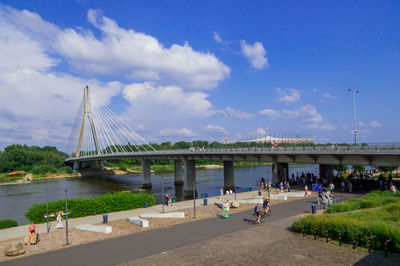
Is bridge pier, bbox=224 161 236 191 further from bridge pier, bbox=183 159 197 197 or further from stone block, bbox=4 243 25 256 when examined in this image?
stone block, bbox=4 243 25 256

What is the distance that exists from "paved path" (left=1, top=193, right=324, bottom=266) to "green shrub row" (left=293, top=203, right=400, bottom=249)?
156 inches

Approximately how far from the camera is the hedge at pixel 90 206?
23.0 meters

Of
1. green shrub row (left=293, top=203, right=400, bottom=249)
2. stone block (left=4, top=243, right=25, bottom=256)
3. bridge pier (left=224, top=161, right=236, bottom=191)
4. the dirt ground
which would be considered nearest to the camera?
the dirt ground

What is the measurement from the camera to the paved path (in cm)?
1312

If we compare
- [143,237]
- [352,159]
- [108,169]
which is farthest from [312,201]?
[108,169]

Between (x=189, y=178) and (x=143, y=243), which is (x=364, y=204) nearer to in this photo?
(x=143, y=243)

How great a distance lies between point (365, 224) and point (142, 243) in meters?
11.0

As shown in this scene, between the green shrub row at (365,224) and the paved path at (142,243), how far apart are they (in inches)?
156

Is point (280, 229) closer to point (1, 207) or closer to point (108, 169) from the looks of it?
point (1, 207)

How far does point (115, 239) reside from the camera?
16266 millimetres

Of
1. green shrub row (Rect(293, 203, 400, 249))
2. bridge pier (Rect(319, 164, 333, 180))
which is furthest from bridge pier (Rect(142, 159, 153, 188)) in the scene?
green shrub row (Rect(293, 203, 400, 249))

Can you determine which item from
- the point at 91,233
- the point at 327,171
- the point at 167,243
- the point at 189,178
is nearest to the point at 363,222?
the point at 167,243

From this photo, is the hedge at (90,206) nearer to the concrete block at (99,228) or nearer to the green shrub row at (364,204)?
the concrete block at (99,228)

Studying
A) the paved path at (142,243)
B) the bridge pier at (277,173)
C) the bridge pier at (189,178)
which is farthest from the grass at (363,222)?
the bridge pier at (189,178)
